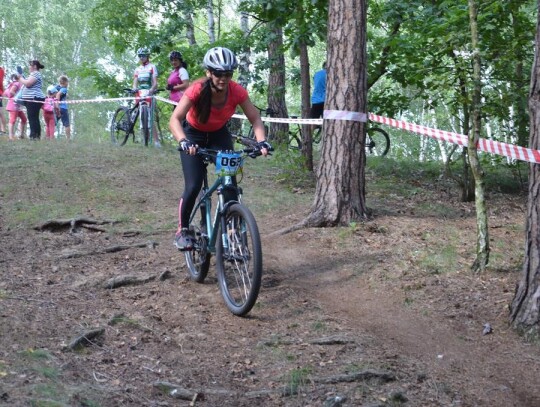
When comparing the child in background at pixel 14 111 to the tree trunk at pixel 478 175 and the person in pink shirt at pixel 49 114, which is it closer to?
the person in pink shirt at pixel 49 114

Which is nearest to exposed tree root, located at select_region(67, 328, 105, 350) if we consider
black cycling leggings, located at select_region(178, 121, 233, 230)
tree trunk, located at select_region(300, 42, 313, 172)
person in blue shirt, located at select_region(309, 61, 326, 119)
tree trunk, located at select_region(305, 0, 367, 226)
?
black cycling leggings, located at select_region(178, 121, 233, 230)

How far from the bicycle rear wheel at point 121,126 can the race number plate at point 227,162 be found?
9.60m

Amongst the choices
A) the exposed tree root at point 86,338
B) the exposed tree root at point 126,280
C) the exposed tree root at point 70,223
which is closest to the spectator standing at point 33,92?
the exposed tree root at point 70,223

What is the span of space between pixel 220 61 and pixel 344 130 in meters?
2.60

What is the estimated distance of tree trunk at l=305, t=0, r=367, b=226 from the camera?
765cm

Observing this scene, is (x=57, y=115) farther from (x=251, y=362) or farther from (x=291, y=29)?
(x=251, y=362)

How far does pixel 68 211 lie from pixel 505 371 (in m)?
6.12

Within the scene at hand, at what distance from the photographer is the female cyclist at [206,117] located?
5.39m

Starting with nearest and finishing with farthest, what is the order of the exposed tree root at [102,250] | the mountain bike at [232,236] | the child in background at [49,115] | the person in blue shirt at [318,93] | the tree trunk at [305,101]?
the mountain bike at [232,236], the exposed tree root at [102,250], the tree trunk at [305,101], the person in blue shirt at [318,93], the child in background at [49,115]

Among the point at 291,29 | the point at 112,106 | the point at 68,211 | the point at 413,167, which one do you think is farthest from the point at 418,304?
the point at 112,106

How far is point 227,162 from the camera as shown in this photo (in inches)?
217

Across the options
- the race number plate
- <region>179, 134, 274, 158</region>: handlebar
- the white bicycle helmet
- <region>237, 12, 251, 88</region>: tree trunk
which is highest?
<region>237, 12, 251, 88</region>: tree trunk

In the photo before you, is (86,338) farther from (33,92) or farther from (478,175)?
(33,92)

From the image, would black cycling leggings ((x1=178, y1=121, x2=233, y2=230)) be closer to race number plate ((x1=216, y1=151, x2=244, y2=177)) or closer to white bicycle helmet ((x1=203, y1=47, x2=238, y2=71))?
race number plate ((x1=216, y1=151, x2=244, y2=177))
